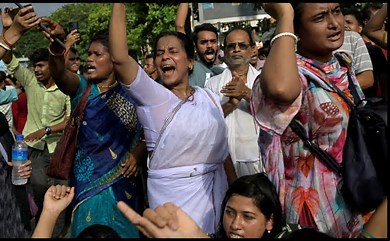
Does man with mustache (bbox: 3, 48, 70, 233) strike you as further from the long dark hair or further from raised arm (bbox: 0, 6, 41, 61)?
the long dark hair

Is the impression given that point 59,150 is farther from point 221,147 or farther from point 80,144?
point 221,147

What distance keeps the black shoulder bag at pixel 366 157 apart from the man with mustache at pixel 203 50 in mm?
2861

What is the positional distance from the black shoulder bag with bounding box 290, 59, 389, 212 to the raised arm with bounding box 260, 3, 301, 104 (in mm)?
271

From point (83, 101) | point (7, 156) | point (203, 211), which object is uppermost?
point (83, 101)

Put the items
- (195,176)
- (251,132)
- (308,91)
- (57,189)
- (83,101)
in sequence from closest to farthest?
(308,91) < (57,189) < (195,176) < (83,101) < (251,132)

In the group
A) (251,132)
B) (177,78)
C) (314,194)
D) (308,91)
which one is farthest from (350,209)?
(251,132)

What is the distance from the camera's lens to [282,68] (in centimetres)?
222

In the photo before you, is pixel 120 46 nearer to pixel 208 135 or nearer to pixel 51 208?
pixel 208 135

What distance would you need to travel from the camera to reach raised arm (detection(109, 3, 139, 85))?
9.98 feet

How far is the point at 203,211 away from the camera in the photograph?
138 inches

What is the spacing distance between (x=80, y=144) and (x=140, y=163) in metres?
0.39

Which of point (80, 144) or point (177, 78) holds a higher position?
point (177, 78)

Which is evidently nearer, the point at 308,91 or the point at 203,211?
the point at 308,91

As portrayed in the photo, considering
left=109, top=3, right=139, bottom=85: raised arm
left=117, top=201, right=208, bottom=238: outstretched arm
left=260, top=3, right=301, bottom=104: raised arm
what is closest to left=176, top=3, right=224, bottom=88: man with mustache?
left=109, top=3, right=139, bottom=85: raised arm
